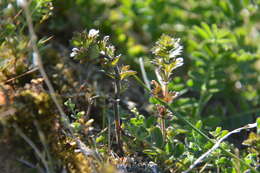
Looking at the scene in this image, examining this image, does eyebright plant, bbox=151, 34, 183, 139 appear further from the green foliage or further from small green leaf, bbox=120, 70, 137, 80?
small green leaf, bbox=120, 70, 137, 80

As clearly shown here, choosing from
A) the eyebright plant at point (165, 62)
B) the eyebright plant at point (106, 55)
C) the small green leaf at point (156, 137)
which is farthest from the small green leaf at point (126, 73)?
the small green leaf at point (156, 137)

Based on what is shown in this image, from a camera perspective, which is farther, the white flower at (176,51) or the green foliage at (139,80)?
the white flower at (176,51)

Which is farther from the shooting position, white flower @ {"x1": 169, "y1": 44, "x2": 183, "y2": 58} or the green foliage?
white flower @ {"x1": 169, "y1": 44, "x2": 183, "y2": 58}

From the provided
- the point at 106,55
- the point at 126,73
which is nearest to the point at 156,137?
the point at 126,73

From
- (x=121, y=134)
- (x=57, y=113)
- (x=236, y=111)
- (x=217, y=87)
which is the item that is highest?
(x=57, y=113)

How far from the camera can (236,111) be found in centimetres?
301

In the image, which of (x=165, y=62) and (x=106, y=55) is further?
(x=165, y=62)

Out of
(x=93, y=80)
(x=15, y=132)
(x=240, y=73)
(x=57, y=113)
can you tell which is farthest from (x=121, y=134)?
(x=240, y=73)

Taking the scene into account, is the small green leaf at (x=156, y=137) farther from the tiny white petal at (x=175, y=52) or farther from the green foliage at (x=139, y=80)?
the tiny white petal at (x=175, y=52)

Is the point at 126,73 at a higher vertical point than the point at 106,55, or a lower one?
lower

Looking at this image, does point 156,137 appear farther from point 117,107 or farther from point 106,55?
point 106,55

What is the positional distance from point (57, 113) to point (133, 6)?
1988 millimetres

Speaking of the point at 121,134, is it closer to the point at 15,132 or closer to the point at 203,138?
the point at 203,138

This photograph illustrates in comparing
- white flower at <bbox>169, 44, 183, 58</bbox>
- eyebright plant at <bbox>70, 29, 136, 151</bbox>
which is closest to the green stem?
eyebright plant at <bbox>70, 29, 136, 151</bbox>
